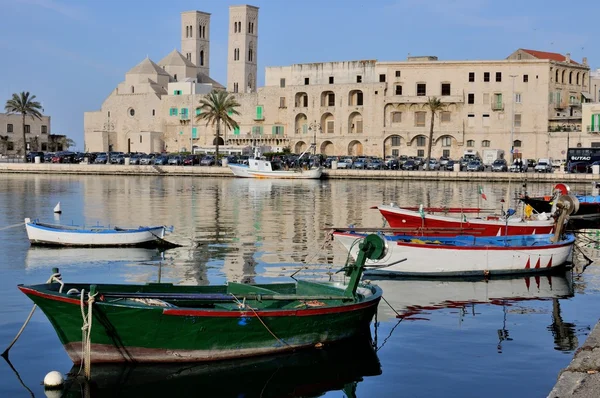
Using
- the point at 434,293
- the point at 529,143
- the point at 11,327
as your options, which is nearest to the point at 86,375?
the point at 11,327

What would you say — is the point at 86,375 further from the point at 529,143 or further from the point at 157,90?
the point at 157,90

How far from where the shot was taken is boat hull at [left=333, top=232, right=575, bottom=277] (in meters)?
21.2

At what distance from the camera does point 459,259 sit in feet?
70.3

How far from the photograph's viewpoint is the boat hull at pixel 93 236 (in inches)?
1041

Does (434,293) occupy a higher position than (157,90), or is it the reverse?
(157,90)

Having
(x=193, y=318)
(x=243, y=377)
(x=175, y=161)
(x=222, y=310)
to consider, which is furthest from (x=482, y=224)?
(x=175, y=161)

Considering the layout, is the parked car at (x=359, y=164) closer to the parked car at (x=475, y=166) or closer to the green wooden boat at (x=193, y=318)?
the parked car at (x=475, y=166)

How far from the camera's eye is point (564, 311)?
60.0 ft

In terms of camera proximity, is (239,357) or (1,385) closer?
(1,385)

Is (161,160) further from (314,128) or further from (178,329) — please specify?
(178,329)

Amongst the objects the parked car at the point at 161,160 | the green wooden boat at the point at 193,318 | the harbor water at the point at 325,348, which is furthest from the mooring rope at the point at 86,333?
the parked car at the point at 161,160

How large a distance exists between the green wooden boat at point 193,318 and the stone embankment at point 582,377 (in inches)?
148

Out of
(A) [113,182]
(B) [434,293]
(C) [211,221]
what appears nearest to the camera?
Result: (B) [434,293]

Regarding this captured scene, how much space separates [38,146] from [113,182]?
4878 centimetres
